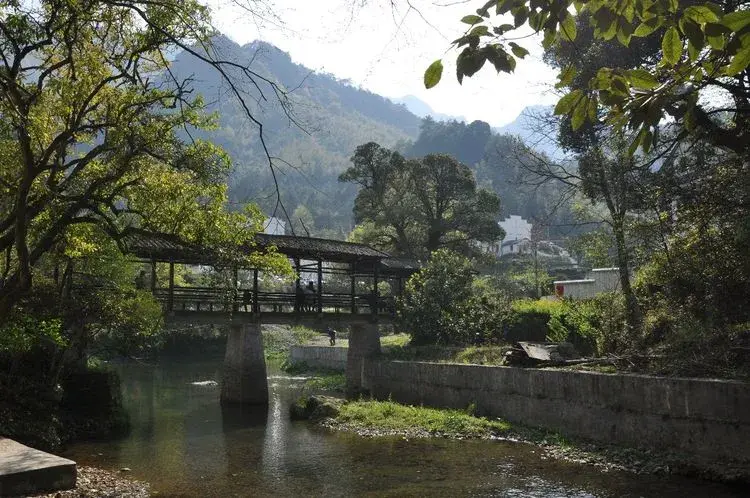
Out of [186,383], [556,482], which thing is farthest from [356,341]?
[556,482]

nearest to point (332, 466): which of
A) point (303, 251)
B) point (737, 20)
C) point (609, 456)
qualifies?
point (609, 456)

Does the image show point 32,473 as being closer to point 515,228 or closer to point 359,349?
point 359,349

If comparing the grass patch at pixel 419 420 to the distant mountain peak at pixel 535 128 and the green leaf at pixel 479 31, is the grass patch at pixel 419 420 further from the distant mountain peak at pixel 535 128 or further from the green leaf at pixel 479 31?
the green leaf at pixel 479 31

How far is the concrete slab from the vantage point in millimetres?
7507

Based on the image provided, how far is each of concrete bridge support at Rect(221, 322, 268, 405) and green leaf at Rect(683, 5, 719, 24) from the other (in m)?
22.1

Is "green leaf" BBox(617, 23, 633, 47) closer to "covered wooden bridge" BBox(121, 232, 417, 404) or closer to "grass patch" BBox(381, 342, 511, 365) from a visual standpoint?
"grass patch" BBox(381, 342, 511, 365)

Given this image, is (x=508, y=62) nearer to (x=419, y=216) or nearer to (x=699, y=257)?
(x=699, y=257)

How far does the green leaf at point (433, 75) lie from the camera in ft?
10.5

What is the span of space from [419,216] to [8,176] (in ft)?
93.2

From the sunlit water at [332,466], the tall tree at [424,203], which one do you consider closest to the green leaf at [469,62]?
the sunlit water at [332,466]

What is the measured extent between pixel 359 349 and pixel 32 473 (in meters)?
18.4

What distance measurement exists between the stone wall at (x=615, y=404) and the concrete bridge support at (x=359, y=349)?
614 cm

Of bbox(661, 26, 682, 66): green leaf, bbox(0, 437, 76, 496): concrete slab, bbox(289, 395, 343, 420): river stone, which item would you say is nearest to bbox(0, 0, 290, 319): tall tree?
bbox(0, 437, 76, 496): concrete slab

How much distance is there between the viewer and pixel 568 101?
340 cm
